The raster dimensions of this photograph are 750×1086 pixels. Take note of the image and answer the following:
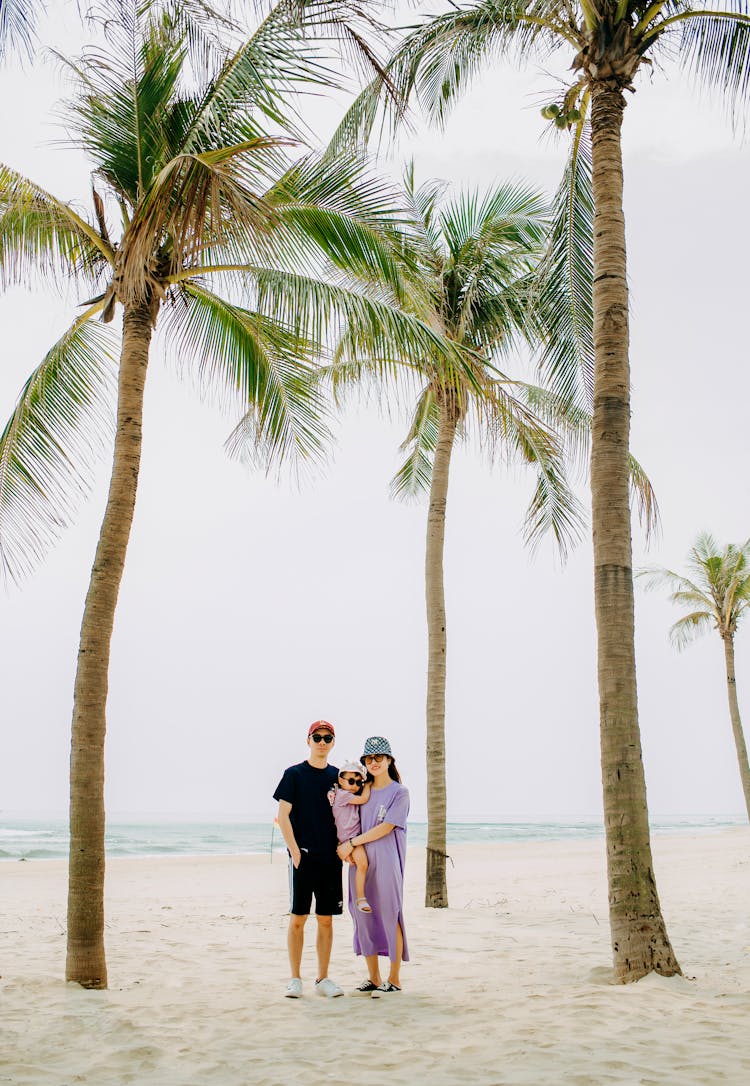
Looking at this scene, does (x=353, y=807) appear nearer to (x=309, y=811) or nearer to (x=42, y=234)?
(x=309, y=811)

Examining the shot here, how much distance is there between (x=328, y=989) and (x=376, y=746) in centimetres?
154

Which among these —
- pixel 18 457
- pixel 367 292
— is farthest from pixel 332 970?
pixel 367 292

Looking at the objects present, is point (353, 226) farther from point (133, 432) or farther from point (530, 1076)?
point (530, 1076)

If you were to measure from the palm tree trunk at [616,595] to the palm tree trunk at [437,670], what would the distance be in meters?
4.90

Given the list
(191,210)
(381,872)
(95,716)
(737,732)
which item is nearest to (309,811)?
(381,872)

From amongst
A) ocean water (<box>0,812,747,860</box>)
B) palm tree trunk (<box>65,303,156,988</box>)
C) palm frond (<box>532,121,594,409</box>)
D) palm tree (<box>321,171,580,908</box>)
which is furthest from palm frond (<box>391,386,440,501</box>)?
ocean water (<box>0,812,747,860</box>)

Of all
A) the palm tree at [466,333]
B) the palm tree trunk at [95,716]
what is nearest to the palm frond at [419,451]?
the palm tree at [466,333]

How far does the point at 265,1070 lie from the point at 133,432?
4.53 meters

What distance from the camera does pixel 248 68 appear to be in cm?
712

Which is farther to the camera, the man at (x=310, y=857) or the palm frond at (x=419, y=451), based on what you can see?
the palm frond at (x=419, y=451)

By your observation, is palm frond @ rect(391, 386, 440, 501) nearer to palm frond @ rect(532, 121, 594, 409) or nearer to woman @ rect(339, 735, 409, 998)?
palm frond @ rect(532, 121, 594, 409)

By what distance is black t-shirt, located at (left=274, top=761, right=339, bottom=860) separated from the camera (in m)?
5.91

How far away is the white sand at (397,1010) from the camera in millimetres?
4215

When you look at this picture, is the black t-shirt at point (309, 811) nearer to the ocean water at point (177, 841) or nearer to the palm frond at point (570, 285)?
the palm frond at point (570, 285)
